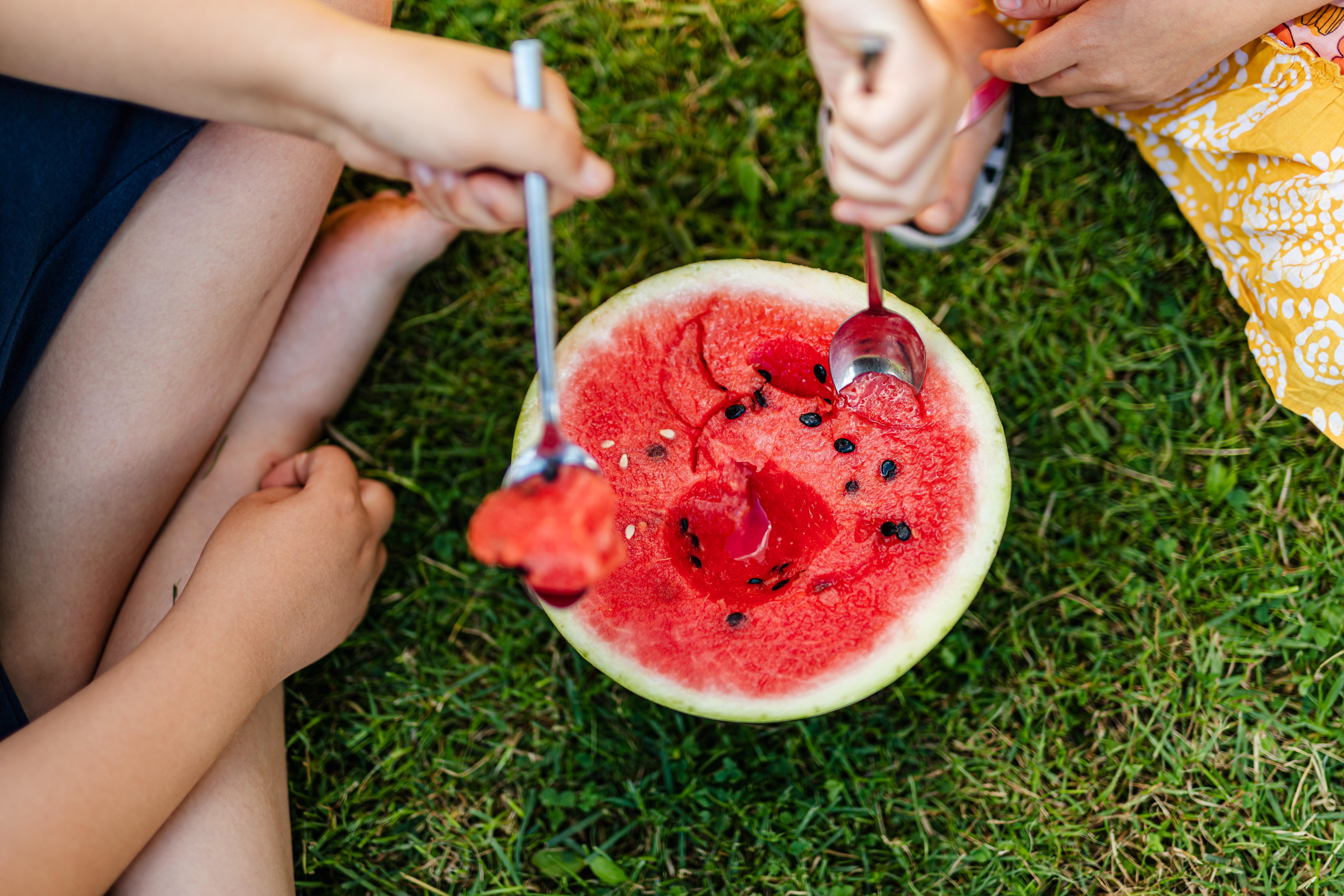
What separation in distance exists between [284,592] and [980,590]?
1213 millimetres

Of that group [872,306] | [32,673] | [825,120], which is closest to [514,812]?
[32,673]

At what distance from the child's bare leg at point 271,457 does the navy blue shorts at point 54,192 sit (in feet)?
0.87

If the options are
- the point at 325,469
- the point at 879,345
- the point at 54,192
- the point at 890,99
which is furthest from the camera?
the point at 325,469

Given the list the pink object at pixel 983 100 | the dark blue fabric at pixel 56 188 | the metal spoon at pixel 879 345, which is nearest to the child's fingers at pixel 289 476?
the dark blue fabric at pixel 56 188

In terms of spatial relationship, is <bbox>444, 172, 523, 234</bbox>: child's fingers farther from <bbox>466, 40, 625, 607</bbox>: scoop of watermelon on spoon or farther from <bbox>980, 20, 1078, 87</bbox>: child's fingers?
<bbox>980, 20, 1078, 87</bbox>: child's fingers

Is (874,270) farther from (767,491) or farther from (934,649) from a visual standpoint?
(934,649)

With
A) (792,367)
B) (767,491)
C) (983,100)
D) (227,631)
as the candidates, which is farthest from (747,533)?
(983,100)

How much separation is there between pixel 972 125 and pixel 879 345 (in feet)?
1.95

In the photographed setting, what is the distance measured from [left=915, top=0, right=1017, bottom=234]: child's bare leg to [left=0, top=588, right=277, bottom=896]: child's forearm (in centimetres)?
131

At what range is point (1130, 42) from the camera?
4.45ft

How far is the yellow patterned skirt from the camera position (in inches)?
51.9

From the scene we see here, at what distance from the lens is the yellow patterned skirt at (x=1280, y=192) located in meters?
1.32

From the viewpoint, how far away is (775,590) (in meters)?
1.34

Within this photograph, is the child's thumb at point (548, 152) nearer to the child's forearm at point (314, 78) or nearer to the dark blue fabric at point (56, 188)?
the child's forearm at point (314, 78)
